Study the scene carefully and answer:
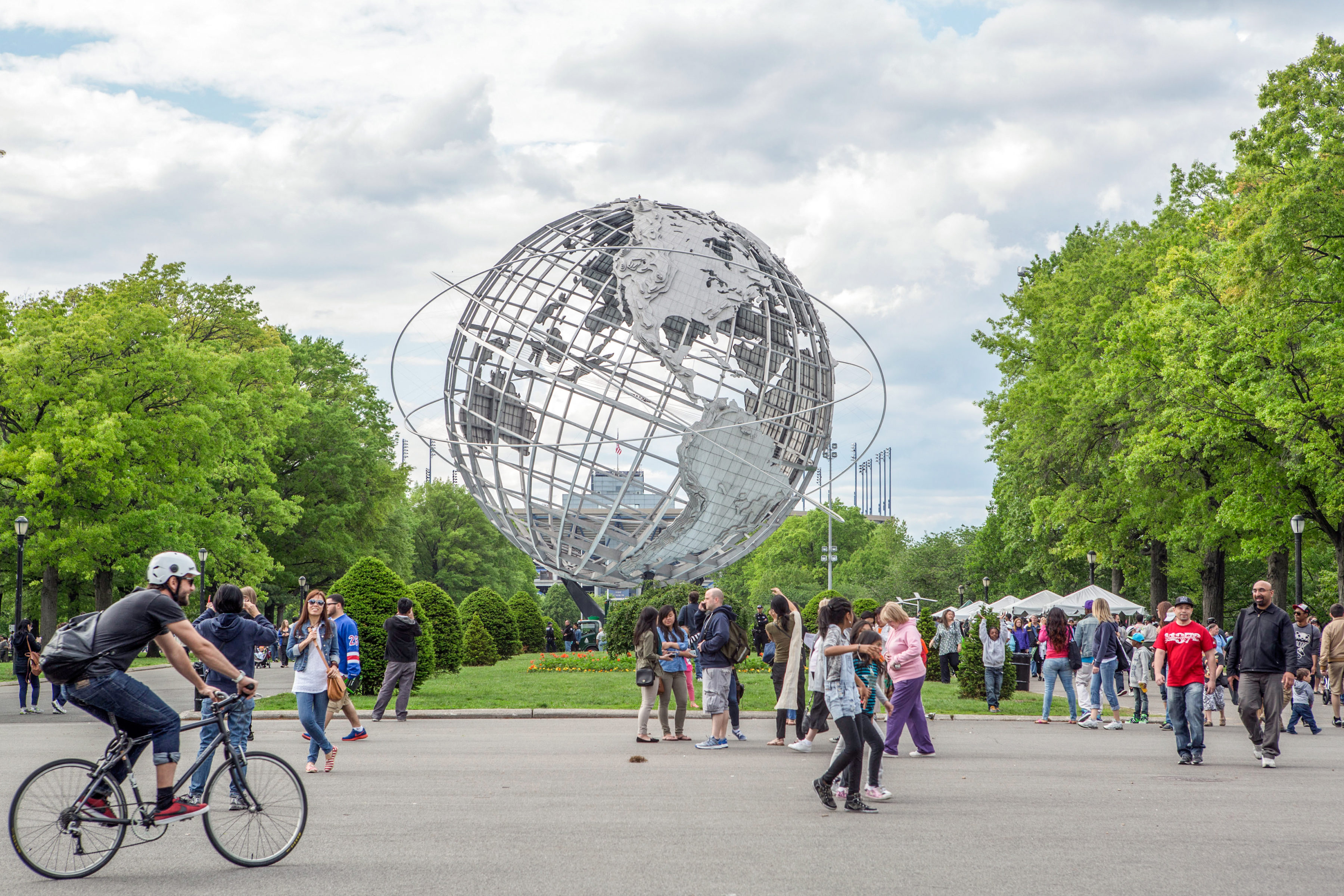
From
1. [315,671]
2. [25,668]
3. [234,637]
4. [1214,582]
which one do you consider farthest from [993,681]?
[1214,582]

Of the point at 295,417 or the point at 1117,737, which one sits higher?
the point at 295,417

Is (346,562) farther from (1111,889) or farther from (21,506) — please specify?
(1111,889)

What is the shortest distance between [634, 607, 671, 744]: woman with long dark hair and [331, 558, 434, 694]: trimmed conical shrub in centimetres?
571

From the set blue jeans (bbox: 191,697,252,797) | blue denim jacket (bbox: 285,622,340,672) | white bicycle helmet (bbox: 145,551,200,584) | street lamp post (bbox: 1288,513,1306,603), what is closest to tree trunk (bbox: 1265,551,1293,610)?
street lamp post (bbox: 1288,513,1306,603)

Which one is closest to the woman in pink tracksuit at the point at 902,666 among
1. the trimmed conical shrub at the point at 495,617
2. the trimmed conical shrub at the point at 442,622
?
the trimmed conical shrub at the point at 442,622

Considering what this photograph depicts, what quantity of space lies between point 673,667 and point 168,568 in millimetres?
7390

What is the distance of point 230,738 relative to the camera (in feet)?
22.7

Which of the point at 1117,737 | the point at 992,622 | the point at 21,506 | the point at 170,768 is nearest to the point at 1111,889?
the point at 170,768

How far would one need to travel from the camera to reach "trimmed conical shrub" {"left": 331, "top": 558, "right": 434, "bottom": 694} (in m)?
18.2

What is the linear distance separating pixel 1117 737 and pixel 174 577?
38.3 ft

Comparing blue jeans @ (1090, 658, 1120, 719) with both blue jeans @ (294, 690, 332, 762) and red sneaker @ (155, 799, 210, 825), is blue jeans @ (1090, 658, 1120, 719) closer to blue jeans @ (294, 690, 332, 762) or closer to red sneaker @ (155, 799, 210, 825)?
blue jeans @ (294, 690, 332, 762)

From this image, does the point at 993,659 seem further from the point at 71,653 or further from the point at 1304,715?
the point at 71,653

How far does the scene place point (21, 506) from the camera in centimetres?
2967

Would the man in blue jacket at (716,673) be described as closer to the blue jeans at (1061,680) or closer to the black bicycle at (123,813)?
the blue jeans at (1061,680)
